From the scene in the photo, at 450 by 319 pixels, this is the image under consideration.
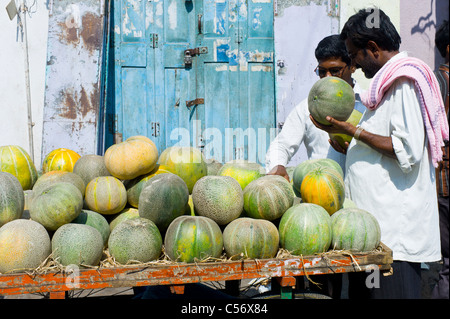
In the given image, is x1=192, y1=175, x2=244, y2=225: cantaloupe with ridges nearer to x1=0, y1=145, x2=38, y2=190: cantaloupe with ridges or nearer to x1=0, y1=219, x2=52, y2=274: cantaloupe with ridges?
x1=0, y1=219, x2=52, y2=274: cantaloupe with ridges

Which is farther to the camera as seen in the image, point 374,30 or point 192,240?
point 374,30

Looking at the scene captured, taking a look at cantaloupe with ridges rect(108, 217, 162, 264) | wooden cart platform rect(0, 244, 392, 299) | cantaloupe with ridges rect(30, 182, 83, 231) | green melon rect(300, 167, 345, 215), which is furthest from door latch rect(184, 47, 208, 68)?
wooden cart platform rect(0, 244, 392, 299)

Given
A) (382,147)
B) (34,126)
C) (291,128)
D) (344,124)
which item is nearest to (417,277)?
(382,147)

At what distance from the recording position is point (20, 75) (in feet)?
20.5

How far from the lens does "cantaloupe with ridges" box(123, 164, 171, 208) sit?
3.36 metres

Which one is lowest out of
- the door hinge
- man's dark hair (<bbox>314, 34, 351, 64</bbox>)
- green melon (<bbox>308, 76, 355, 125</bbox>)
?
the door hinge

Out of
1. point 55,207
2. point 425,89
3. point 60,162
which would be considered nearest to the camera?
point 55,207

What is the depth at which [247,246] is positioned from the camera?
279 centimetres

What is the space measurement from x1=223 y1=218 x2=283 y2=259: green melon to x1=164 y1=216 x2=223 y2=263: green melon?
0.07 metres

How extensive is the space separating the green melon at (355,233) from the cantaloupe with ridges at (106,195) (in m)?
1.44


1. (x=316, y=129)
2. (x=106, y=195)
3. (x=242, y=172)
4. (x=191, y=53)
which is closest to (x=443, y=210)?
(x=316, y=129)

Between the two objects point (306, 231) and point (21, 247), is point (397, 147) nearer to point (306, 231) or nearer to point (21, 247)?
point (306, 231)

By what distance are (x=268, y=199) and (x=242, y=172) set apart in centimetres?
54

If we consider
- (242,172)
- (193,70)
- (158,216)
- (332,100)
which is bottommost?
(158,216)
